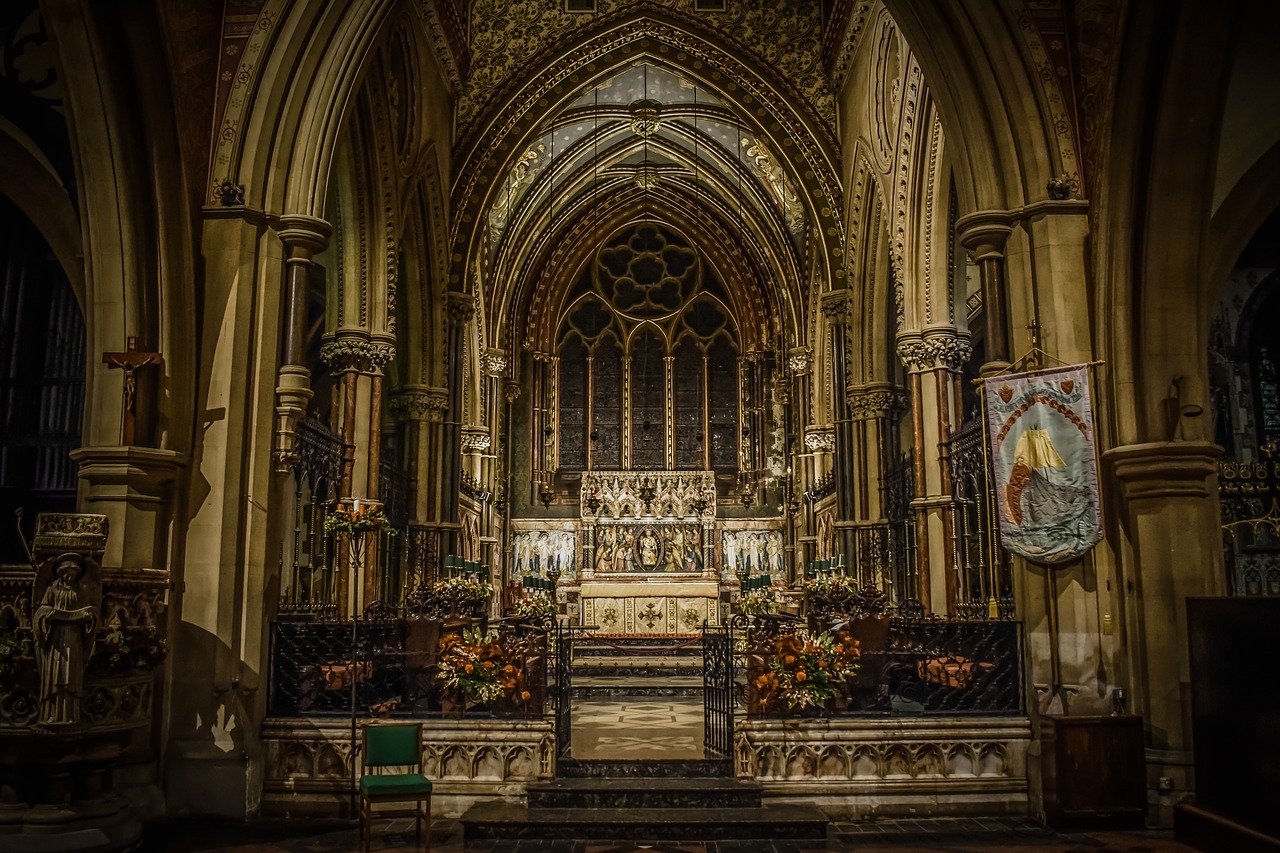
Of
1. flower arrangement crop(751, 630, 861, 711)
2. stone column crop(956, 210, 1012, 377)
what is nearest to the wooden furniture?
flower arrangement crop(751, 630, 861, 711)

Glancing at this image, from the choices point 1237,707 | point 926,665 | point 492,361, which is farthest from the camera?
point 492,361

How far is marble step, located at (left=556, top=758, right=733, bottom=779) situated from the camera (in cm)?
888

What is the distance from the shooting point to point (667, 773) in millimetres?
8883

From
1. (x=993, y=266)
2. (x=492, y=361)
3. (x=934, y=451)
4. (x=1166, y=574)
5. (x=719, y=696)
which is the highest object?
(x=492, y=361)

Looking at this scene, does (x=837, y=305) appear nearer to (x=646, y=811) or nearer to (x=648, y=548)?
(x=648, y=548)

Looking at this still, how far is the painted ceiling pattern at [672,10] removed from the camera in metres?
19.3

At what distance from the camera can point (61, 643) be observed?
22.9ft

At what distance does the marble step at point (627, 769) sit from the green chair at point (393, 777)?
1257 mm

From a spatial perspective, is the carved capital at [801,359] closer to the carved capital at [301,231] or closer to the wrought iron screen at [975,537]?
the wrought iron screen at [975,537]

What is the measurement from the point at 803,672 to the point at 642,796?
1.70 m

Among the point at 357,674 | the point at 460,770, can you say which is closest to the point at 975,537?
the point at 460,770

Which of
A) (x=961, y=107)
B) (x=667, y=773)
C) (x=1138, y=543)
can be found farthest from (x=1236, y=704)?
(x=961, y=107)

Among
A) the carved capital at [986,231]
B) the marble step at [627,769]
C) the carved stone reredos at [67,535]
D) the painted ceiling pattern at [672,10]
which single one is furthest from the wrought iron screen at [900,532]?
the carved stone reredos at [67,535]

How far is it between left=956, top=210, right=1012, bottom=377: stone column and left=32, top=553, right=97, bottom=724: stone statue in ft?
24.5
